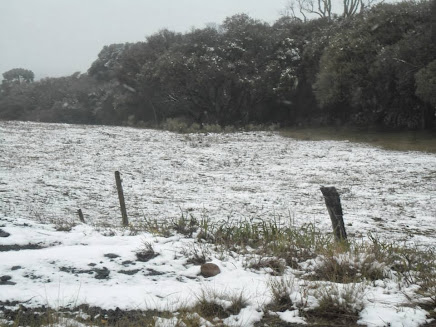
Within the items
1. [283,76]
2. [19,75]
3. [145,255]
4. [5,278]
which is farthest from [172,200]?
[19,75]

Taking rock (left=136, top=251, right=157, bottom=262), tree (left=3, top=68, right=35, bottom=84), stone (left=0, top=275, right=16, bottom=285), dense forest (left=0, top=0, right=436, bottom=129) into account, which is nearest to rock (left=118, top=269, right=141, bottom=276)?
rock (left=136, top=251, right=157, bottom=262)

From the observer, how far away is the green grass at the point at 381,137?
17641mm

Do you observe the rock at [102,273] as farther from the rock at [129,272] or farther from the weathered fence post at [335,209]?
the weathered fence post at [335,209]

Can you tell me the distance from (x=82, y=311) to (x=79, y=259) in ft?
3.41

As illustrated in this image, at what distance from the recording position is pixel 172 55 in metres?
28.0

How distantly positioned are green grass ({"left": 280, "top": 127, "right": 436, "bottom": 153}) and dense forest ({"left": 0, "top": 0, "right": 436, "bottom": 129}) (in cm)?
173

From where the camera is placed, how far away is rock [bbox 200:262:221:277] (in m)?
3.78

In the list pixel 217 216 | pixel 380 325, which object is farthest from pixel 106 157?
pixel 380 325

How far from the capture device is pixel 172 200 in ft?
31.4

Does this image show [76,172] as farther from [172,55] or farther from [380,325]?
[172,55]

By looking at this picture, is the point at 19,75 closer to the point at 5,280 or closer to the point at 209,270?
the point at 5,280

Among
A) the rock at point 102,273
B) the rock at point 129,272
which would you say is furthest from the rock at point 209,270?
the rock at point 102,273

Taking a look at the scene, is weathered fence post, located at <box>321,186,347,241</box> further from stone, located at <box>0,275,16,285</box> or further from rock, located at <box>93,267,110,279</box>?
stone, located at <box>0,275,16,285</box>

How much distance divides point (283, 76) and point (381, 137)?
28.9 feet
